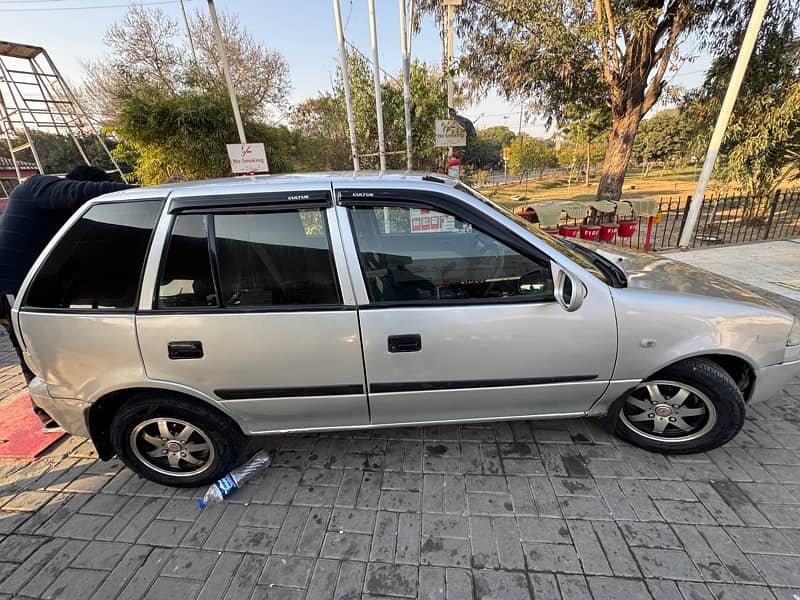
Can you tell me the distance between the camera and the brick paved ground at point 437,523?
175 centimetres

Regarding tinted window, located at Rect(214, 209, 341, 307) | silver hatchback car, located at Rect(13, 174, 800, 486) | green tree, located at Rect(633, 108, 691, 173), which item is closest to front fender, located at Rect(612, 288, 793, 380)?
silver hatchback car, located at Rect(13, 174, 800, 486)

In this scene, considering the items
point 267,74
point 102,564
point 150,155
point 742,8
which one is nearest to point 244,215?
point 102,564

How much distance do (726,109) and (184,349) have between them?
29.3 ft

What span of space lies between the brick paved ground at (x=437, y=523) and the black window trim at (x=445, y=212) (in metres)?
1.13

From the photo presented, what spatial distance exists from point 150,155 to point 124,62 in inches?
618

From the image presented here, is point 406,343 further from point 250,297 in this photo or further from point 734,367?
point 734,367

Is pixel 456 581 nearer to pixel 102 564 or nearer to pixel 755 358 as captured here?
pixel 102 564

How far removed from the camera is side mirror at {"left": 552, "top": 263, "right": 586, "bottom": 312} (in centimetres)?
195

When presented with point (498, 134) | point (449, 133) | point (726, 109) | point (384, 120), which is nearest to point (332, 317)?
point (449, 133)

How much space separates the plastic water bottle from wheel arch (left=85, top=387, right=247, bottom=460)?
30 cm

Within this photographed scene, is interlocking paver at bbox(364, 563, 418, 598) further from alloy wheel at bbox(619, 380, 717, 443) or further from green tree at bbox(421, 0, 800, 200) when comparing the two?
green tree at bbox(421, 0, 800, 200)

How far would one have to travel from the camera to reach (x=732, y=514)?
6.51 ft

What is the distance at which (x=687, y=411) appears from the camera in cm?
229

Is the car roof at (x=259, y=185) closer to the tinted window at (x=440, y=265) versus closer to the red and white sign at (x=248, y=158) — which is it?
the tinted window at (x=440, y=265)
